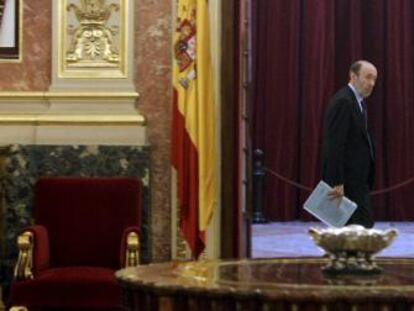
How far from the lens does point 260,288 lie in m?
2.79

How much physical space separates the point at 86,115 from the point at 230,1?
1167mm

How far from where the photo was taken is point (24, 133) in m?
6.14

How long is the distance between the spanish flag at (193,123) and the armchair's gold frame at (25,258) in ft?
3.54

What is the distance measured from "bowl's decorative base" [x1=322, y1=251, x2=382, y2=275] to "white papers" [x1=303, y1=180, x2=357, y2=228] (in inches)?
110

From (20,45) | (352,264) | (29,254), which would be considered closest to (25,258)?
(29,254)

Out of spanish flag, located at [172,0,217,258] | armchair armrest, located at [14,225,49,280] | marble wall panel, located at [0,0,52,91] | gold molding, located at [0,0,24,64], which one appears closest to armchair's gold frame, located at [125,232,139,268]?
armchair armrest, located at [14,225,49,280]

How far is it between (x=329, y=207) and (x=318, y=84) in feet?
20.9

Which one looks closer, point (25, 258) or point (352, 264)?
point (352, 264)

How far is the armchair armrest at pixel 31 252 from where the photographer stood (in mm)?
5102

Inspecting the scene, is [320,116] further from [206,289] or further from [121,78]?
[206,289]

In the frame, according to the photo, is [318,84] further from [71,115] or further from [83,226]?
[83,226]

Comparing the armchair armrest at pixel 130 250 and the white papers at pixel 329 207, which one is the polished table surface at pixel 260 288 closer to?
the armchair armrest at pixel 130 250

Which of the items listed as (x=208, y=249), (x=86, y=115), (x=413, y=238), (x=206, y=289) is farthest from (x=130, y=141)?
(x=413, y=238)

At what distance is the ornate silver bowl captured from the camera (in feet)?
10.3
